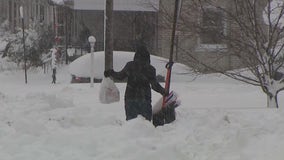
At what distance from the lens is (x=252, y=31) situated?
8.20 meters

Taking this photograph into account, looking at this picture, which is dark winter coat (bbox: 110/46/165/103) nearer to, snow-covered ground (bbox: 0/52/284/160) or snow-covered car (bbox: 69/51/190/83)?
snow-covered ground (bbox: 0/52/284/160)

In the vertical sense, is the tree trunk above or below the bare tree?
below

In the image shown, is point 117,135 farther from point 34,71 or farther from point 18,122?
point 34,71

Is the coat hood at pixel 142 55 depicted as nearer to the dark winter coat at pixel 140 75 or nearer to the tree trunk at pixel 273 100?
the dark winter coat at pixel 140 75

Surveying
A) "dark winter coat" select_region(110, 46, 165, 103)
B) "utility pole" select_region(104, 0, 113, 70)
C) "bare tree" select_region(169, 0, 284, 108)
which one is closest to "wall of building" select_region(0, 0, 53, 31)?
"utility pole" select_region(104, 0, 113, 70)

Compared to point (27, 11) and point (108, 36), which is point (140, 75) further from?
point (27, 11)

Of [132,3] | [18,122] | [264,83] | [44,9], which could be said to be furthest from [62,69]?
[18,122]

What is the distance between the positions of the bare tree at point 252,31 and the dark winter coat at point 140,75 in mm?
2026

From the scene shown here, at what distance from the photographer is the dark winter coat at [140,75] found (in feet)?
21.9

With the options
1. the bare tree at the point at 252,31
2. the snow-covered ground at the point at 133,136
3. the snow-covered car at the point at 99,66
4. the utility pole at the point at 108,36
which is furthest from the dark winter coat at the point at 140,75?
the snow-covered car at the point at 99,66

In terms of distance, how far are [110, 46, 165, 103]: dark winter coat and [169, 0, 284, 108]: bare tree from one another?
2.03 m

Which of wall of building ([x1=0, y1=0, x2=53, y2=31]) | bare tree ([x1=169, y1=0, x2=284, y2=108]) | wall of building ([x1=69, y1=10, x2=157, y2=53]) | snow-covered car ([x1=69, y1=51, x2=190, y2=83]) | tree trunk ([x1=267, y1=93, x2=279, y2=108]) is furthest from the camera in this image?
wall of building ([x1=0, y1=0, x2=53, y2=31])

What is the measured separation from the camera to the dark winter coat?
666 centimetres

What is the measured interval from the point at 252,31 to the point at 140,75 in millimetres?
2418
